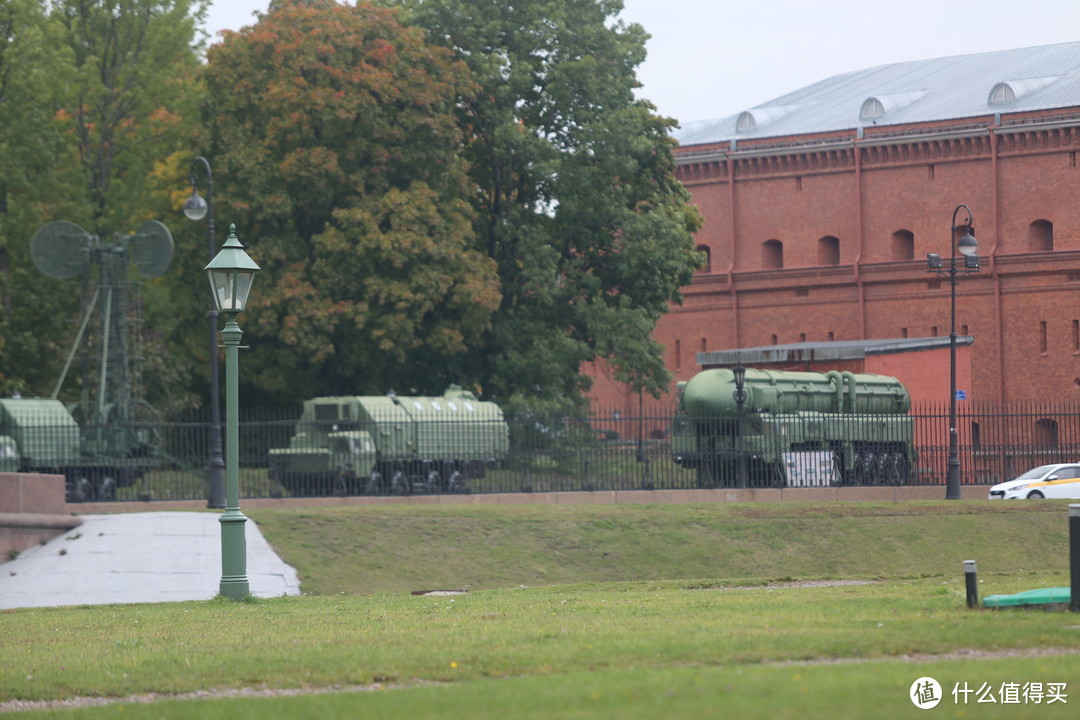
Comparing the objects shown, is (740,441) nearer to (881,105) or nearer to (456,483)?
(456,483)

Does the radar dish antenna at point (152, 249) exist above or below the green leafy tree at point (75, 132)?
below

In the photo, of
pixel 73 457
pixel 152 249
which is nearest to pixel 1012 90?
pixel 152 249

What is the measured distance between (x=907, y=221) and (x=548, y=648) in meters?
56.0

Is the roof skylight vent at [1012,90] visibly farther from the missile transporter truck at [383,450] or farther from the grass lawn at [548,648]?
the grass lawn at [548,648]

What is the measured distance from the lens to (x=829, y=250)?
221 ft

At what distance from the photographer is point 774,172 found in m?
67.4

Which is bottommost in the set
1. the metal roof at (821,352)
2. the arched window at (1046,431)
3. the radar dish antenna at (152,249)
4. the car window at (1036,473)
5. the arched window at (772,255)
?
the car window at (1036,473)

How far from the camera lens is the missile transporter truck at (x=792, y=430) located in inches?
1363

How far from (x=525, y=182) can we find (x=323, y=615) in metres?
31.7

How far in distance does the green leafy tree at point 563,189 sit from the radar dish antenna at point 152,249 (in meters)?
11.8

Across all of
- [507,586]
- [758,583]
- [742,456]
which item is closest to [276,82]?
[742,456]

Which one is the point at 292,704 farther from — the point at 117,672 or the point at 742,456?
the point at 742,456

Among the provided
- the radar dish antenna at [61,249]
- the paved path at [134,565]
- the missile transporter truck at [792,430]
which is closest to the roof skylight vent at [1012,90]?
the missile transporter truck at [792,430]

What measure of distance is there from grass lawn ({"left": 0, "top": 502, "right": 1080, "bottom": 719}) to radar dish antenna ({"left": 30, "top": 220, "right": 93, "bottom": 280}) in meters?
13.3
